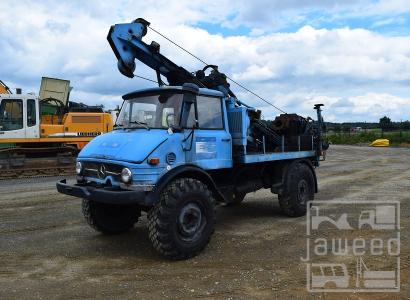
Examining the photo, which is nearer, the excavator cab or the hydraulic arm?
the hydraulic arm

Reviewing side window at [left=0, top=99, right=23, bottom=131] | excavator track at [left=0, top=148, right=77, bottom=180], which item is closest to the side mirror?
side window at [left=0, top=99, right=23, bottom=131]

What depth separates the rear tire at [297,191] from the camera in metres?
9.09

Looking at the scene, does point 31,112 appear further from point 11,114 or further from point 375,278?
point 375,278

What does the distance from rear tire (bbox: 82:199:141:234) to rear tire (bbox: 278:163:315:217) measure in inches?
115

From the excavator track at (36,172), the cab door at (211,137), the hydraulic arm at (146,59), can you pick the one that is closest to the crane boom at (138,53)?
the hydraulic arm at (146,59)

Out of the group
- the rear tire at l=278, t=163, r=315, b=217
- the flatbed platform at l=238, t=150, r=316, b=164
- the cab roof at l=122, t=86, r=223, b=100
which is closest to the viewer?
the cab roof at l=122, t=86, r=223, b=100

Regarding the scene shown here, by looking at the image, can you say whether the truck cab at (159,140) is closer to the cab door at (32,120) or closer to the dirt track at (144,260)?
the dirt track at (144,260)

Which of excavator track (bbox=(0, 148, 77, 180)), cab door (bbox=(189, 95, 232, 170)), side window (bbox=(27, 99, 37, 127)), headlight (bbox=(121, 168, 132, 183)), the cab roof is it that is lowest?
excavator track (bbox=(0, 148, 77, 180))

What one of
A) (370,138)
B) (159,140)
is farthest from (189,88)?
(370,138)

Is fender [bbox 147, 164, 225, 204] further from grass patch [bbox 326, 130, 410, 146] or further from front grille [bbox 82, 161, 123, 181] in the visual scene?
grass patch [bbox 326, 130, 410, 146]

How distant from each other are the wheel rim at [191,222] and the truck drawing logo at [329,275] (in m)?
1.63

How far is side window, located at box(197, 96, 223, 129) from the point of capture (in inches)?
286

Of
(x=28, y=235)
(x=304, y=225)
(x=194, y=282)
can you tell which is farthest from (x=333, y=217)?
(x=28, y=235)

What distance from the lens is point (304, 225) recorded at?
8461mm
